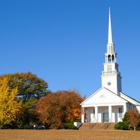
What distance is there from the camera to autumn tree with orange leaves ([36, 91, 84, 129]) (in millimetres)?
50219

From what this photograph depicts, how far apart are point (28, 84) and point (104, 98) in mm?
20753

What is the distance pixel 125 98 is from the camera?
59.1 m

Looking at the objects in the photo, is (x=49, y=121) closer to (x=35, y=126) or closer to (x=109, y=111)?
(x=35, y=126)

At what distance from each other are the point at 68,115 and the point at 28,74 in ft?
63.6

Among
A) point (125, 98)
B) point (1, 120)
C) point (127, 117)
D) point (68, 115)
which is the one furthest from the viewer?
point (125, 98)

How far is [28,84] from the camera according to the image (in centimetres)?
6988

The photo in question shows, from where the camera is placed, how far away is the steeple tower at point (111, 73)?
5995 centimetres

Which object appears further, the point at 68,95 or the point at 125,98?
the point at 125,98

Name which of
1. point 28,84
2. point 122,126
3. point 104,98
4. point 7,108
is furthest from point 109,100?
point 28,84

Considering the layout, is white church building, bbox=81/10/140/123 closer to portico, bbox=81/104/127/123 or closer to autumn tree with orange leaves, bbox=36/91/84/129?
portico, bbox=81/104/127/123

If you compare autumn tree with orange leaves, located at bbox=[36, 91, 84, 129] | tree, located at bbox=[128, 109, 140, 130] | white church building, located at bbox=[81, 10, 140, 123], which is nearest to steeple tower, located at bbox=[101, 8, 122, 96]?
white church building, located at bbox=[81, 10, 140, 123]

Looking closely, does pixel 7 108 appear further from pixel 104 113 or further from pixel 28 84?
pixel 28 84

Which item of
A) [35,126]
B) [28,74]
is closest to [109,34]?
[28,74]

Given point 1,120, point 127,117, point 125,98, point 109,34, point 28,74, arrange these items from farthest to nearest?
point 28,74 < point 109,34 < point 125,98 < point 127,117 < point 1,120
